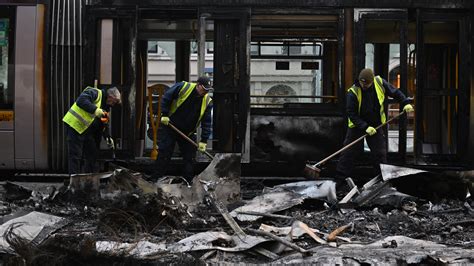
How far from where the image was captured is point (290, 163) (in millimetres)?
9906

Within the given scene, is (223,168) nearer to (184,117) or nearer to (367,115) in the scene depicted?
(184,117)

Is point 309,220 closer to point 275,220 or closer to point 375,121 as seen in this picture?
point 275,220

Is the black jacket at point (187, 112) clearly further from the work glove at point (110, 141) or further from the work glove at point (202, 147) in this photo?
the work glove at point (110, 141)

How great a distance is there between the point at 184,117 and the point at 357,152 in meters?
2.34

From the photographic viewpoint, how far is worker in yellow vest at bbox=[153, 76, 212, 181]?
9305 mm

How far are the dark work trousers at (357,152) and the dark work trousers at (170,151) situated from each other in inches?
77.7

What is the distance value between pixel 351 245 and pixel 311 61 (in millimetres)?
5194

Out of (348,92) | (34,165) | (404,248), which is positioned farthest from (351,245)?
(34,165)

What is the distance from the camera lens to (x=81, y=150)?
9234mm

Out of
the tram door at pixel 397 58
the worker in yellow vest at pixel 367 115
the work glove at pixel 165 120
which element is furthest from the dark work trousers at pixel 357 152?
the work glove at pixel 165 120

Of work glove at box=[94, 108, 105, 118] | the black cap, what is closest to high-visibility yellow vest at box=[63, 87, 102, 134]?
work glove at box=[94, 108, 105, 118]

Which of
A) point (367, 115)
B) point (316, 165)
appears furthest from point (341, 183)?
point (367, 115)

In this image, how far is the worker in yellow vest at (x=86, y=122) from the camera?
8.95 meters

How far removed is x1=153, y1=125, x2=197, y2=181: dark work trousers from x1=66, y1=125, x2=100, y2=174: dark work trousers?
872 mm
